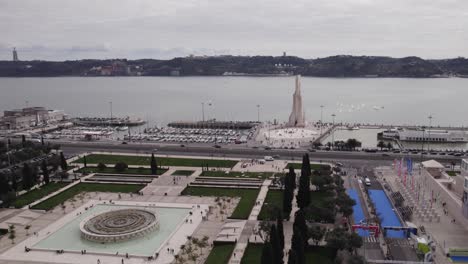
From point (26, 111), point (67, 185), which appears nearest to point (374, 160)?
point (67, 185)

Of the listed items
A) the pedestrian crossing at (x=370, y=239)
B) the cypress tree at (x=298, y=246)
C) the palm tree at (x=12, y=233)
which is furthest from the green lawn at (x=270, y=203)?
the palm tree at (x=12, y=233)

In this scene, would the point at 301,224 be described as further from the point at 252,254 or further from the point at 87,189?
the point at 87,189

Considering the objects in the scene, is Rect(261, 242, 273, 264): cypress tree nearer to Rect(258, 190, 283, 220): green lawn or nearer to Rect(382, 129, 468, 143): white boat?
Rect(258, 190, 283, 220): green lawn

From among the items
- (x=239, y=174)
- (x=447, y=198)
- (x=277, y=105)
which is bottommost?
(x=239, y=174)

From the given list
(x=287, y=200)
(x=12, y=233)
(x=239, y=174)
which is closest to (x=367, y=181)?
(x=287, y=200)

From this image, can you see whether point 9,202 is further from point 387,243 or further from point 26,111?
point 26,111

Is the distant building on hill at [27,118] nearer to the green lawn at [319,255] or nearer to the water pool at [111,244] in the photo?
the water pool at [111,244]
